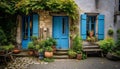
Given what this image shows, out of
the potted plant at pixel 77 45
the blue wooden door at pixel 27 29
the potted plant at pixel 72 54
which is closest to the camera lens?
the potted plant at pixel 72 54

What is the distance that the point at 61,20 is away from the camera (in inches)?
511

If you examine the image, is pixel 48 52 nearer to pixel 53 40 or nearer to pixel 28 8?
pixel 53 40

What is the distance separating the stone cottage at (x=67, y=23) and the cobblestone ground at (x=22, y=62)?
6.63 ft

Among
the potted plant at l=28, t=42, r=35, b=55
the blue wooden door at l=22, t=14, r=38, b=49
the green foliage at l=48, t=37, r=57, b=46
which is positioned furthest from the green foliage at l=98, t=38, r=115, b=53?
the blue wooden door at l=22, t=14, r=38, b=49

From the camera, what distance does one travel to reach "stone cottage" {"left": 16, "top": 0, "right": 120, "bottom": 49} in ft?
42.4

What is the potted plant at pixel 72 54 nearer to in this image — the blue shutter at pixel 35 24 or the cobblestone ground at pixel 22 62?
the cobblestone ground at pixel 22 62

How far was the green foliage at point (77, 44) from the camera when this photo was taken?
1197 cm

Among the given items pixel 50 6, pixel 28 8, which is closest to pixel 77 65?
pixel 50 6

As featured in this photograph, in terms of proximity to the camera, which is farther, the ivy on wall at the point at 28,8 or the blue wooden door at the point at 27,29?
the blue wooden door at the point at 27,29

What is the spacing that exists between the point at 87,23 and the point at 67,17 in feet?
4.97

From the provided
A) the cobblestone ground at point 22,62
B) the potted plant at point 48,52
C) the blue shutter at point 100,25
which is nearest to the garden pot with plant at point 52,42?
the potted plant at point 48,52

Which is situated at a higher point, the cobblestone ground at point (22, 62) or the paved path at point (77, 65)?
the cobblestone ground at point (22, 62)

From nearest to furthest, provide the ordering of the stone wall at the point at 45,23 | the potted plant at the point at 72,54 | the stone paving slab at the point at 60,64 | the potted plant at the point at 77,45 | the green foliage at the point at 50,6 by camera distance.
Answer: the stone paving slab at the point at 60,64 < the potted plant at the point at 72,54 < the potted plant at the point at 77,45 < the green foliage at the point at 50,6 < the stone wall at the point at 45,23

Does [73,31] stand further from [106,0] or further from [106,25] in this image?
[106,0]
